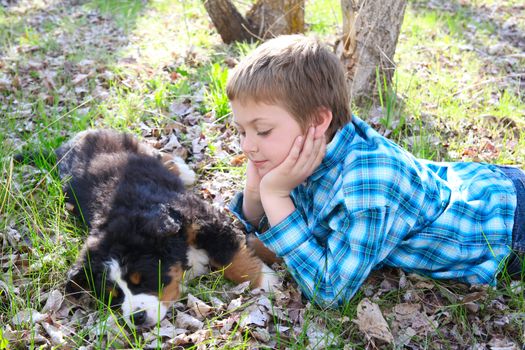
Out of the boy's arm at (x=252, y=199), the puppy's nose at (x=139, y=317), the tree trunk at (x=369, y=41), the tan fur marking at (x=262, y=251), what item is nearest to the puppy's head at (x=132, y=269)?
the puppy's nose at (x=139, y=317)

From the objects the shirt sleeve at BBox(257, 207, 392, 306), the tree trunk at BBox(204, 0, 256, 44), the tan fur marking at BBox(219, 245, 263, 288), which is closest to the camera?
the shirt sleeve at BBox(257, 207, 392, 306)

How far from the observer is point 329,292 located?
3053 mm

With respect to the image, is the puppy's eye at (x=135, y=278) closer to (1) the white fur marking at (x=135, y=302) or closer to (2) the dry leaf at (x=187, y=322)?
(1) the white fur marking at (x=135, y=302)

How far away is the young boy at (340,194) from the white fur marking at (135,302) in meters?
0.79

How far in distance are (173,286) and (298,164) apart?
1196mm

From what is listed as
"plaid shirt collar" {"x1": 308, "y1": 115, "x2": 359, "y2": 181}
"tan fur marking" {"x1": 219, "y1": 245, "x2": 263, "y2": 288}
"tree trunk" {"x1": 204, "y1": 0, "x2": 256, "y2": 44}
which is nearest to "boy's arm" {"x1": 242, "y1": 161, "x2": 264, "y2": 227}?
"tan fur marking" {"x1": 219, "y1": 245, "x2": 263, "y2": 288}

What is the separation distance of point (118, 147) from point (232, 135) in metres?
1.16

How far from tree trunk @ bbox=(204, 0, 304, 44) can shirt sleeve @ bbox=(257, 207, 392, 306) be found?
463 cm

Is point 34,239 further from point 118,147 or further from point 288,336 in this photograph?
point 288,336

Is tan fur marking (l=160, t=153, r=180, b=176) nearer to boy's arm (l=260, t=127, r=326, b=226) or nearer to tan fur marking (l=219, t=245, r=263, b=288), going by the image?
tan fur marking (l=219, t=245, r=263, b=288)

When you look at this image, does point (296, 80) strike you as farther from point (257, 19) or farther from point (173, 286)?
point (257, 19)

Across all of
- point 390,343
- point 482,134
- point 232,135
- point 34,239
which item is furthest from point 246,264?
point 482,134

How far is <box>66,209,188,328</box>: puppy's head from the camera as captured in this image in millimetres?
3207

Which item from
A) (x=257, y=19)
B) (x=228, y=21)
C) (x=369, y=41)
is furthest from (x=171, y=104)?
(x=257, y=19)
